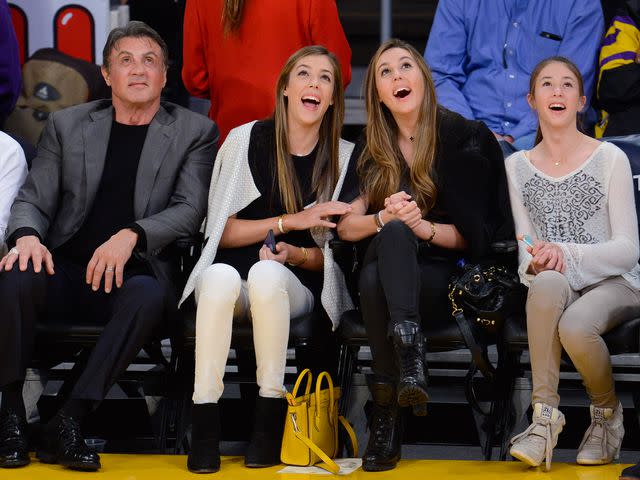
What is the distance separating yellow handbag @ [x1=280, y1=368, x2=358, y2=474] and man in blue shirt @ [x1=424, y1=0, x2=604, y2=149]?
1536 mm

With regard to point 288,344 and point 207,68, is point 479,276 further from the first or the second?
point 207,68

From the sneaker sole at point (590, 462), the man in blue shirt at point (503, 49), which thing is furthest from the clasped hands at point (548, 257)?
the man in blue shirt at point (503, 49)

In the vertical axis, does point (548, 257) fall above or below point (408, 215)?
below

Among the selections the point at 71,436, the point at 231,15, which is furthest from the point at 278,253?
the point at 231,15

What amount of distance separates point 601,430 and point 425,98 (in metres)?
1.34

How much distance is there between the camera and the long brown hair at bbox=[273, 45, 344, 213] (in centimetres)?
420

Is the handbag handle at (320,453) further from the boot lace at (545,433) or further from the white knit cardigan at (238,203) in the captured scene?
the boot lace at (545,433)

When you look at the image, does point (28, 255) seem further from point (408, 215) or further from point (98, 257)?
point (408, 215)

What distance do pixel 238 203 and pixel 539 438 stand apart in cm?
138

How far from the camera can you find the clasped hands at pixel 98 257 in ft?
12.8

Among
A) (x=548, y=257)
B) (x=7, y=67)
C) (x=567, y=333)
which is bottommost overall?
(x=567, y=333)

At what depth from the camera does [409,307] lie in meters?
3.62

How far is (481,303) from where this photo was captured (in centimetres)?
377

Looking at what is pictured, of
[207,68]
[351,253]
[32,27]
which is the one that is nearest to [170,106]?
[207,68]
